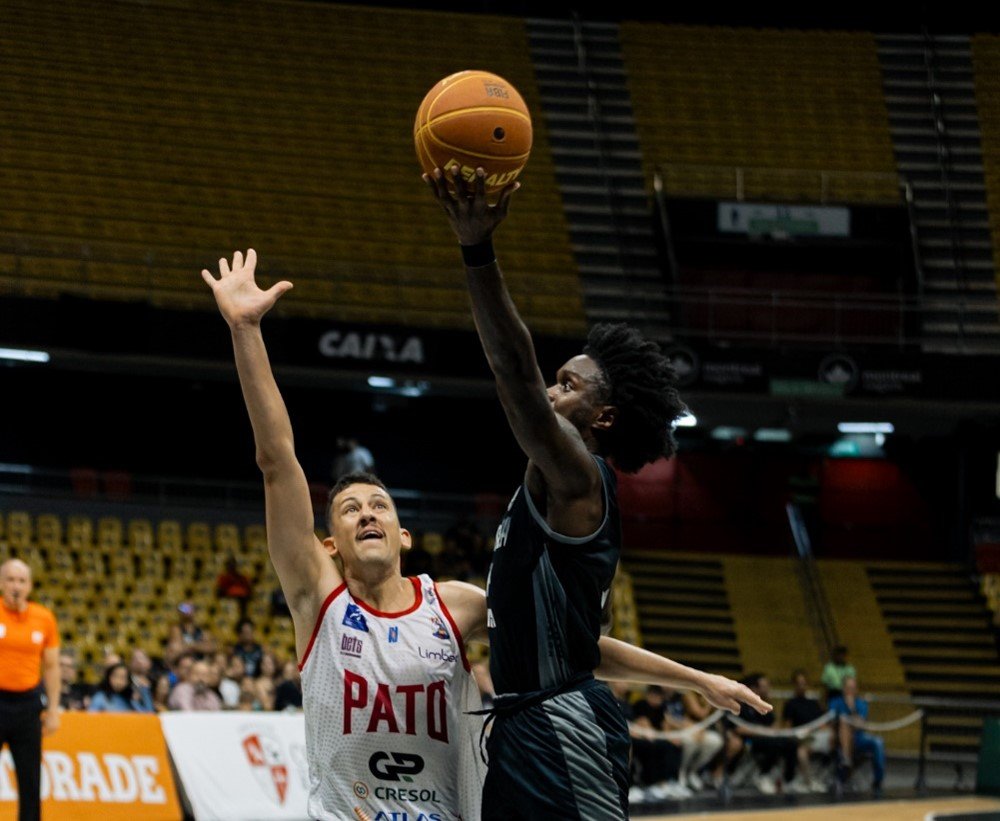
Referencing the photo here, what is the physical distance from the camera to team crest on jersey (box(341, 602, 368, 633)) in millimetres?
4445

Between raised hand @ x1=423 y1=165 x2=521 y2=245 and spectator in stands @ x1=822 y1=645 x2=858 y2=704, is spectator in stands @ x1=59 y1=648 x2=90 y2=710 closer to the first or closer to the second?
spectator in stands @ x1=822 y1=645 x2=858 y2=704

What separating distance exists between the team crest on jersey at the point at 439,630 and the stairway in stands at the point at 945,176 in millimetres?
19566

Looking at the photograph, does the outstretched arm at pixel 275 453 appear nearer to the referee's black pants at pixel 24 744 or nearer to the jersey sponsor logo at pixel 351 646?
the jersey sponsor logo at pixel 351 646

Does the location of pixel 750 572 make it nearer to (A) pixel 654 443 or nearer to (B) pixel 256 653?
(B) pixel 256 653

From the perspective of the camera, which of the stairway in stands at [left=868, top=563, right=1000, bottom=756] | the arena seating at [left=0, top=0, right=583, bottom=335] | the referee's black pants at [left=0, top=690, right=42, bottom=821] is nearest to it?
the referee's black pants at [left=0, top=690, right=42, bottom=821]

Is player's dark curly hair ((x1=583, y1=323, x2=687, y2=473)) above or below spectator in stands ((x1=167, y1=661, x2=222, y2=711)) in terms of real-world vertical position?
above

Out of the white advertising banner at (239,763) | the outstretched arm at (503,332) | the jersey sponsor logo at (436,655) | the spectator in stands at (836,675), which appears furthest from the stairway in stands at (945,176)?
the outstretched arm at (503,332)

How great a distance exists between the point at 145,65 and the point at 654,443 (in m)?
22.2

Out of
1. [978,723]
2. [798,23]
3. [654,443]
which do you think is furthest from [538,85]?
[654,443]

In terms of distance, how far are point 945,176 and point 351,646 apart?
24.0 m

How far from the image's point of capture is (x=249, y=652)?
15.5 meters

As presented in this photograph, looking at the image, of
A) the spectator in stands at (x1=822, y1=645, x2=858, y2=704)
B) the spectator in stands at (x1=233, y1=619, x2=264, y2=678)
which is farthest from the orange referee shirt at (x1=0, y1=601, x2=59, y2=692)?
the spectator in stands at (x1=822, y1=645, x2=858, y2=704)

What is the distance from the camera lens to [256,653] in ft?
50.9

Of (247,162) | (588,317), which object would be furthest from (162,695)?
(247,162)
